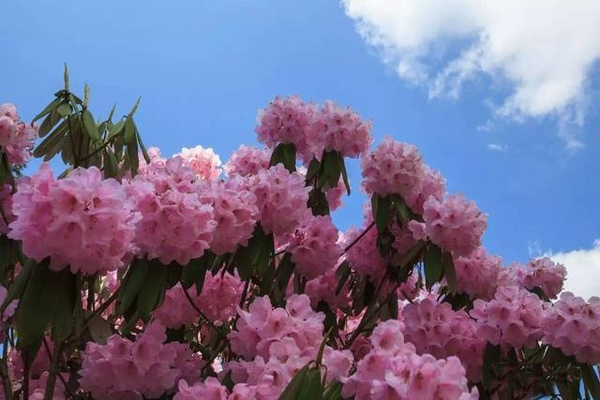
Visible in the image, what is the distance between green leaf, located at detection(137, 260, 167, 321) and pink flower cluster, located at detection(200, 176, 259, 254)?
0.22 meters

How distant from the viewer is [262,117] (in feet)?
11.1

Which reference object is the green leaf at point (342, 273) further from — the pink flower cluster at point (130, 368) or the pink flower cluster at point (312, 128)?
the pink flower cluster at point (130, 368)

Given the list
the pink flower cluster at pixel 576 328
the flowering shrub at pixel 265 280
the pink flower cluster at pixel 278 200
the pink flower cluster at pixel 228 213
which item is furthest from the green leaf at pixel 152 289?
the pink flower cluster at pixel 576 328

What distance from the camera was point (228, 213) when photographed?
7.00 ft

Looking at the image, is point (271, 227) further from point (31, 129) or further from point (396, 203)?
point (31, 129)

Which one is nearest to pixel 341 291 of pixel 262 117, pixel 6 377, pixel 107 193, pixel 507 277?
pixel 507 277

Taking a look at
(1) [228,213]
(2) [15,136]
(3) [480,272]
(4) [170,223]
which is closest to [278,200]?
(1) [228,213]

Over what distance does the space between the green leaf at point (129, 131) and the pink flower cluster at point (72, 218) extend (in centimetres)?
136

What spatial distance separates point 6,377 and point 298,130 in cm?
167

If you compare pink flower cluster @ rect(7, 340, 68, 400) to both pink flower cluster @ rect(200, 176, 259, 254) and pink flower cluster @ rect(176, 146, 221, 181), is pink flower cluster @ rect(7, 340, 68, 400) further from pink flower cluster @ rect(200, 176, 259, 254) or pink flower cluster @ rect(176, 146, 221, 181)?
pink flower cluster @ rect(176, 146, 221, 181)

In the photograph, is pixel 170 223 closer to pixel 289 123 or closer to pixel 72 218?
pixel 72 218

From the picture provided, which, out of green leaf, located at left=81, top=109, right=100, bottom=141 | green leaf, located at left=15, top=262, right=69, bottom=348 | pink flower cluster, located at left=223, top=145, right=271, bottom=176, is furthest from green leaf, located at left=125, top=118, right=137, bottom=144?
green leaf, located at left=15, top=262, right=69, bottom=348

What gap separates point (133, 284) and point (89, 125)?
120cm

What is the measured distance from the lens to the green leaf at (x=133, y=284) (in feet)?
6.37
